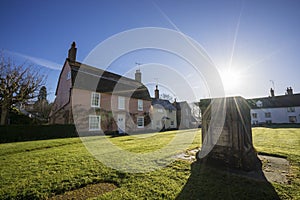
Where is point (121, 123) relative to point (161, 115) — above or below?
below

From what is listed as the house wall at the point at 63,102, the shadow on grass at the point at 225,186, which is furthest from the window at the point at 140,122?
the shadow on grass at the point at 225,186

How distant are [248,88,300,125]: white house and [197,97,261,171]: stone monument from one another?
37257 mm

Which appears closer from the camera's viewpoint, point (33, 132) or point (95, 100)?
point (33, 132)

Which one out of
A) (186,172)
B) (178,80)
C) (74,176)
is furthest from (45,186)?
(178,80)

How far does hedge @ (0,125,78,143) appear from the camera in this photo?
1080 cm

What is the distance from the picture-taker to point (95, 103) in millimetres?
17750

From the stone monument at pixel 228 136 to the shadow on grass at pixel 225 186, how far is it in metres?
0.54

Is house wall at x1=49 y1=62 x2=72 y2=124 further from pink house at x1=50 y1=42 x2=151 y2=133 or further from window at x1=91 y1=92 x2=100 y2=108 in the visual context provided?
window at x1=91 y1=92 x2=100 y2=108

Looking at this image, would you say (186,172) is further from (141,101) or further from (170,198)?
(141,101)

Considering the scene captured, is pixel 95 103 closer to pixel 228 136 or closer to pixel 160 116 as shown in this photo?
pixel 228 136

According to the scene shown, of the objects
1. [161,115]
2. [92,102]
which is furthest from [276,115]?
[92,102]

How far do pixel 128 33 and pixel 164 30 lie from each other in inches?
106

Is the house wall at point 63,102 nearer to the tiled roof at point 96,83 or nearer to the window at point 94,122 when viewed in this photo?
the tiled roof at point 96,83

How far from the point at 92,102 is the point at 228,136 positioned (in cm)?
1565
